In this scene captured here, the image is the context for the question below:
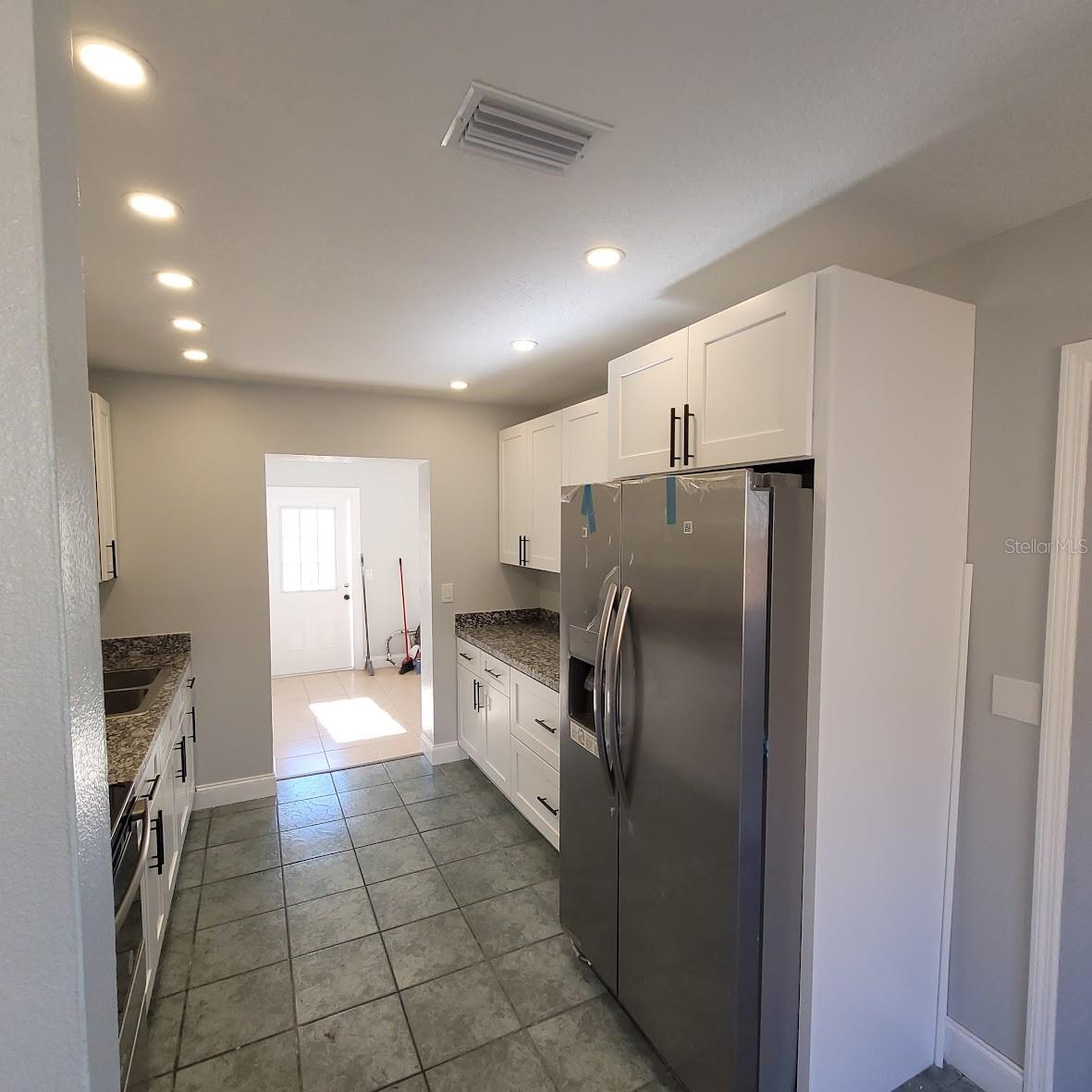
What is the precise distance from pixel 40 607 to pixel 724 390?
1.64m

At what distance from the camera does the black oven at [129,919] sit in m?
1.36

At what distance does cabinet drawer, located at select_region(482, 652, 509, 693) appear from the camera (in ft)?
10.8

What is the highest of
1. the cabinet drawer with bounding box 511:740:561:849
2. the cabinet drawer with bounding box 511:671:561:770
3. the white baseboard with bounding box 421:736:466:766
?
the cabinet drawer with bounding box 511:671:561:770

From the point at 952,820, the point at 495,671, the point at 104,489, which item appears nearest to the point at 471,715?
the point at 495,671

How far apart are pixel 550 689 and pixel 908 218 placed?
2.16 meters

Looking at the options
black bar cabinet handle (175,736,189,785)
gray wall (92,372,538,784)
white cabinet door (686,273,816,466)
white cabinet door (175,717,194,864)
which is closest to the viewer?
white cabinet door (686,273,816,466)

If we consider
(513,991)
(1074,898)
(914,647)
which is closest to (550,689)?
(513,991)

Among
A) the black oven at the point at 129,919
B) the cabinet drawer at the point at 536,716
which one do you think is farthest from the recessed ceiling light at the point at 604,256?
the black oven at the point at 129,919

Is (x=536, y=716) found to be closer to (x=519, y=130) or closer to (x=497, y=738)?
(x=497, y=738)

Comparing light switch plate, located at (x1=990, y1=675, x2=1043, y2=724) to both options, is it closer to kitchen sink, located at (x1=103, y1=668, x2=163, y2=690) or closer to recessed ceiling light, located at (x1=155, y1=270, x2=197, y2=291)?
recessed ceiling light, located at (x1=155, y1=270, x2=197, y2=291)

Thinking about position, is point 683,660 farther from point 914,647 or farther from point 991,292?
point 991,292

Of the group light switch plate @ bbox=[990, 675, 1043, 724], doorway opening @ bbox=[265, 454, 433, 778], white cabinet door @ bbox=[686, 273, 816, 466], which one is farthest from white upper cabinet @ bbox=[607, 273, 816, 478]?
doorway opening @ bbox=[265, 454, 433, 778]

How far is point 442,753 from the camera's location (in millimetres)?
4020

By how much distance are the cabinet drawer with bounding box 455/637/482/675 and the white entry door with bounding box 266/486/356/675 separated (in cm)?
290
